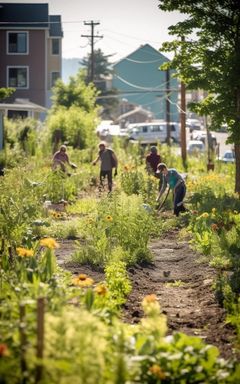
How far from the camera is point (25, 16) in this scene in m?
56.0

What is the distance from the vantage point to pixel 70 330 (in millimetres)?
4410

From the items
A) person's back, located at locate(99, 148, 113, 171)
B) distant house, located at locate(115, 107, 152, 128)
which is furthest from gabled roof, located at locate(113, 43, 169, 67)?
person's back, located at locate(99, 148, 113, 171)

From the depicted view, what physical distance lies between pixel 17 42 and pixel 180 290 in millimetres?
49638

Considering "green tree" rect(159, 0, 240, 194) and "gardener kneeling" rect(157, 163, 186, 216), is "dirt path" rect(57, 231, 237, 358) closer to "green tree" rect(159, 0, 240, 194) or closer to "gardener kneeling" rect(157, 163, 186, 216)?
"gardener kneeling" rect(157, 163, 186, 216)

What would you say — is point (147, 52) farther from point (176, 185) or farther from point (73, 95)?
point (176, 185)

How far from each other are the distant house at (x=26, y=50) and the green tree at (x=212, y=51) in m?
38.0

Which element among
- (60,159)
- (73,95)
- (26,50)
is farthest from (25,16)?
(60,159)

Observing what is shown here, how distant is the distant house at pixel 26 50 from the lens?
5606 cm

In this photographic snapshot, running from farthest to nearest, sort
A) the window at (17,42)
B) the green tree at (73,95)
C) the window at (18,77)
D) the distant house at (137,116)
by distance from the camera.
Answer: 1. the distant house at (137,116)
2. the window at (18,77)
3. the window at (17,42)
4. the green tree at (73,95)

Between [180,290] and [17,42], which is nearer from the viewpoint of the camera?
[180,290]

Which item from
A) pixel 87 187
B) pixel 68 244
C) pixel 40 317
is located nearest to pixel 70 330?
pixel 40 317

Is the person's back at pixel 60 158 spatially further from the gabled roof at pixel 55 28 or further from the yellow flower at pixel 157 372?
the gabled roof at pixel 55 28

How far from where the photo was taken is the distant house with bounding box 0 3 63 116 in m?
56.1

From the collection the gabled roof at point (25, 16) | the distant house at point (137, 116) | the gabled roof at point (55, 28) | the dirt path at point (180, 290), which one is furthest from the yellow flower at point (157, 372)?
the distant house at point (137, 116)
